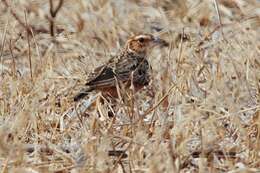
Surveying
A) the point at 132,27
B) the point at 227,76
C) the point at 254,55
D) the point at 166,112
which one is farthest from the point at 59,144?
the point at 132,27

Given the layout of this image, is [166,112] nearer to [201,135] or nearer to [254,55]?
[201,135]

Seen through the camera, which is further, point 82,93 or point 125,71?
point 125,71

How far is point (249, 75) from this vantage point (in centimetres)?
640

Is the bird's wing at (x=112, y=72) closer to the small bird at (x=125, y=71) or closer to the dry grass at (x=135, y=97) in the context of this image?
the small bird at (x=125, y=71)

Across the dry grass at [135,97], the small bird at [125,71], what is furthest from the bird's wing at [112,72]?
the dry grass at [135,97]

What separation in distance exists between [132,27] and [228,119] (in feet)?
12.6

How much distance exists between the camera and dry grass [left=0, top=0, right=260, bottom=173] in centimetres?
469

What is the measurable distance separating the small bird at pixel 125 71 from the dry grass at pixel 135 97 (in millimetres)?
105

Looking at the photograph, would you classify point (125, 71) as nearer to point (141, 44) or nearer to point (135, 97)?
point (141, 44)

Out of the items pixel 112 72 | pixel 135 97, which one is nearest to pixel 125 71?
pixel 112 72

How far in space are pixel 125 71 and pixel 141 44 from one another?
634mm

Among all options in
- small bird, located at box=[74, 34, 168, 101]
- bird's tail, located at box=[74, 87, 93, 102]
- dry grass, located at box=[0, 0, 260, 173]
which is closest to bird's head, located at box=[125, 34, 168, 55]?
small bird, located at box=[74, 34, 168, 101]

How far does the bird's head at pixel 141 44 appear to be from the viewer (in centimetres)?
739

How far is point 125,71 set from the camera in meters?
6.86
